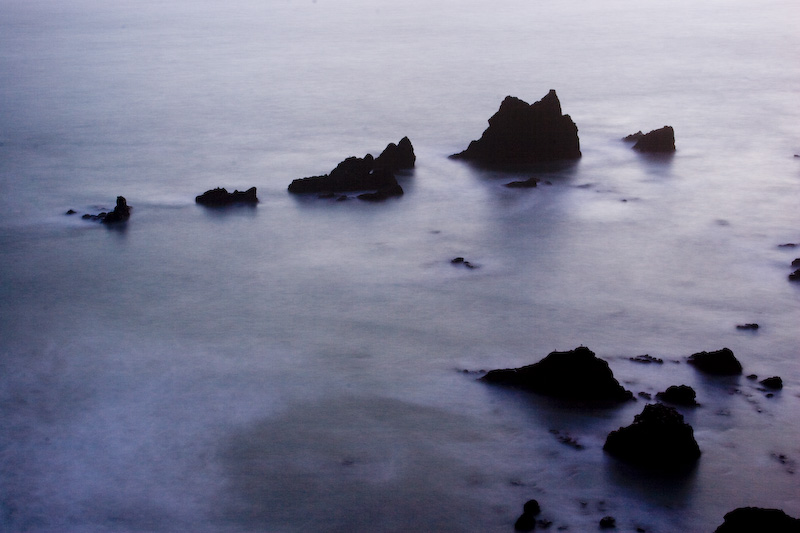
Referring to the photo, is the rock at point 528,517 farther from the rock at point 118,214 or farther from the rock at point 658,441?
the rock at point 118,214

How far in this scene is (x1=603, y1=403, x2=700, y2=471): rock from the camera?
1647 cm

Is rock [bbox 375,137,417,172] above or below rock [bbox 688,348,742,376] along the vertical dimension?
above

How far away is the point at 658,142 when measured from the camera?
41.5 m

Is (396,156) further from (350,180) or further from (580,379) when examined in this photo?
(580,379)

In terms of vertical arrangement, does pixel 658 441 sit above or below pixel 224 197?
below

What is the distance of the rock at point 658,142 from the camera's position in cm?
4138

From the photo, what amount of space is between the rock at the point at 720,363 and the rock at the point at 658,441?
3689 mm

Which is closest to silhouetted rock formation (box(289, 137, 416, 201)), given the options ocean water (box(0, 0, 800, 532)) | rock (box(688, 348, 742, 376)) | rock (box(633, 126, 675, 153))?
ocean water (box(0, 0, 800, 532))

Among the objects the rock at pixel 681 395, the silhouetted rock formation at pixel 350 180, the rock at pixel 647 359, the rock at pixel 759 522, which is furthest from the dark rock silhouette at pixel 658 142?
the rock at pixel 759 522

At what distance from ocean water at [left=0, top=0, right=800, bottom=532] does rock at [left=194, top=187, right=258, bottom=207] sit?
58 cm

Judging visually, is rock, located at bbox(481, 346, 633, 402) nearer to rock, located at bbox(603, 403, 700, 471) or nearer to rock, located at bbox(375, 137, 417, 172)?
rock, located at bbox(603, 403, 700, 471)

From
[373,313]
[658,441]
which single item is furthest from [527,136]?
[658,441]

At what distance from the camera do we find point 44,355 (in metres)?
22.6

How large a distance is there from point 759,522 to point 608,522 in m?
2.83
